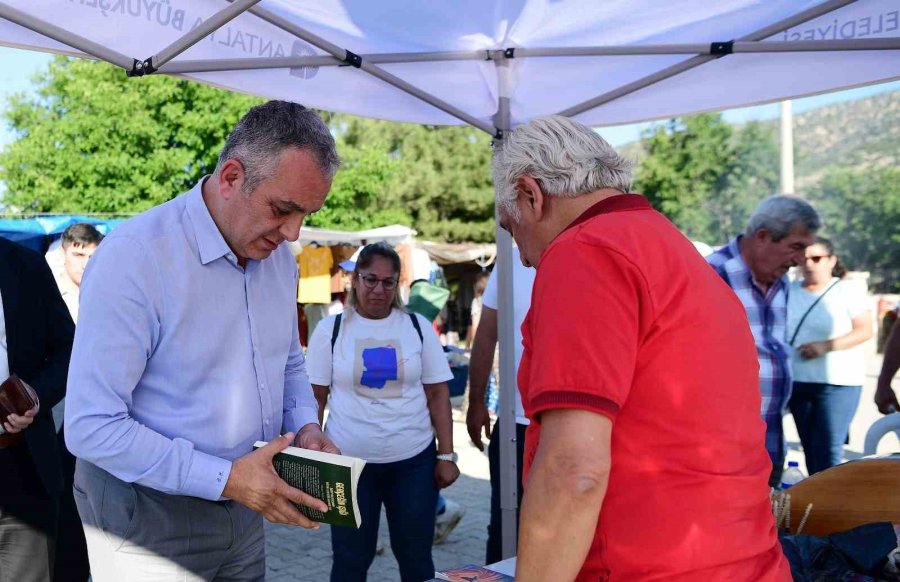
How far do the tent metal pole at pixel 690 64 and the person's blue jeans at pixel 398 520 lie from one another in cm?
183

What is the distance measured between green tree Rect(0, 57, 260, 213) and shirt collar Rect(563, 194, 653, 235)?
56.5ft

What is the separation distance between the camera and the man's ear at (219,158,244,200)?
76.4 inches

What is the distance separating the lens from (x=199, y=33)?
274cm

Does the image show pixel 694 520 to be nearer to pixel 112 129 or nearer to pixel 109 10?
pixel 109 10

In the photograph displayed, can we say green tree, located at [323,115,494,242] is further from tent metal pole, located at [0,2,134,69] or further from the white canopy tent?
tent metal pole, located at [0,2,134,69]

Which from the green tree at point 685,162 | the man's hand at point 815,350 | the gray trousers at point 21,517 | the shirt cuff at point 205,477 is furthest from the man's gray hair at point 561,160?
the green tree at point 685,162

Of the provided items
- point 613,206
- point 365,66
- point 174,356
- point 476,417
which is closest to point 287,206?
point 174,356

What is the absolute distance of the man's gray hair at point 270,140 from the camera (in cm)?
190

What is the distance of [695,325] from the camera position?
4.80 feet

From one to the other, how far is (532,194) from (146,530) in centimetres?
121

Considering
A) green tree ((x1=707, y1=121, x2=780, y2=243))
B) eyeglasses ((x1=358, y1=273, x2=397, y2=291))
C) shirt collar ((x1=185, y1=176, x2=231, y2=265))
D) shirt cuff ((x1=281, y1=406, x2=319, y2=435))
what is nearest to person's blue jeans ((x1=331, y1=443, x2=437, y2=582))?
eyeglasses ((x1=358, y1=273, x2=397, y2=291))

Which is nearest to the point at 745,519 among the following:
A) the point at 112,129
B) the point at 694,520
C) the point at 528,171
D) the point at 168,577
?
the point at 694,520

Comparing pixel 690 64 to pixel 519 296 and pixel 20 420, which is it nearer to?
pixel 519 296

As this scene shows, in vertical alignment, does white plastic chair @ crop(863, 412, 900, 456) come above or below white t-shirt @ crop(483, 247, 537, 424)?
below
